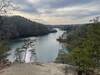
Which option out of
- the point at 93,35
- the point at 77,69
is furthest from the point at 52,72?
the point at 93,35

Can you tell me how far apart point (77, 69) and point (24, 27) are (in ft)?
530

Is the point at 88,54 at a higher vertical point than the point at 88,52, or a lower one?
lower

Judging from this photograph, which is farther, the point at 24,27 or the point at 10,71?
the point at 24,27

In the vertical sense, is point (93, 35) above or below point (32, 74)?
above

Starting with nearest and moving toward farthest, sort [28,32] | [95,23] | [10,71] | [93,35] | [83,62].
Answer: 1. [10,71]
2. [83,62]
3. [93,35]
4. [95,23]
5. [28,32]

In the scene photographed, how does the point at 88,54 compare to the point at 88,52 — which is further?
the point at 88,52

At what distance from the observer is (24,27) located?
182m

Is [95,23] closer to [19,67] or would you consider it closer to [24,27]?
[19,67]

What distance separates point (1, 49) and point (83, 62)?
12.6 metres

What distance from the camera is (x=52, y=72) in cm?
1975

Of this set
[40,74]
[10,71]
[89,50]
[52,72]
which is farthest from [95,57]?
[10,71]

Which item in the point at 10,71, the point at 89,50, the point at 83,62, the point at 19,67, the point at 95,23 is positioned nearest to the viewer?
the point at 10,71

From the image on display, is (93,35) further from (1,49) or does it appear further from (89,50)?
(1,49)

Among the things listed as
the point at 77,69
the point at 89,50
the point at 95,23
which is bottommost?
the point at 77,69
